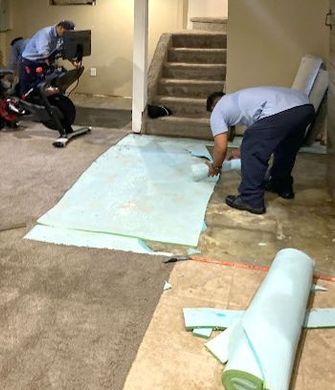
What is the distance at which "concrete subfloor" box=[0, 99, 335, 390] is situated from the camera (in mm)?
2158

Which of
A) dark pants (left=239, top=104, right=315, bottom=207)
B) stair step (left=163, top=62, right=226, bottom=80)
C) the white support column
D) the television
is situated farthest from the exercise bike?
dark pants (left=239, top=104, right=315, bottom=207)

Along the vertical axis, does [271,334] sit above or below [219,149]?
below

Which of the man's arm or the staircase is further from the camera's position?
the staircase

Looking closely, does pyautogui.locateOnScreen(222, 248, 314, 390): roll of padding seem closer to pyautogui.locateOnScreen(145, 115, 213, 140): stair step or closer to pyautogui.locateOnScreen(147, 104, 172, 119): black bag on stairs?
pyautogui.locateOnScreen(145, 115, 213, 140): stair step

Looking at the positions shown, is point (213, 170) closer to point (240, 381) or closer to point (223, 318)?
point (223, 318)

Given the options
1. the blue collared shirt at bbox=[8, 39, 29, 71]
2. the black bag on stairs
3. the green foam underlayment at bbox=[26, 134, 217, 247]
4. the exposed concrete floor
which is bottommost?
the exposed concrete floor

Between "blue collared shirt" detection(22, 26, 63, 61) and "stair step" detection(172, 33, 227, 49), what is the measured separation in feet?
6.50

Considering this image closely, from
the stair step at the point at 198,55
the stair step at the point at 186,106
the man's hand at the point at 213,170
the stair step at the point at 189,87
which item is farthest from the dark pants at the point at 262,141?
the stair step at the point at 198,55

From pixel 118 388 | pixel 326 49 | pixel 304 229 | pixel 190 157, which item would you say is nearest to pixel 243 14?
pixel 326 49

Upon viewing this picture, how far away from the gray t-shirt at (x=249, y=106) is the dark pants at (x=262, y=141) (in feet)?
0.18

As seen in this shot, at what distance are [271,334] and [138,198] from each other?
213 centimetres

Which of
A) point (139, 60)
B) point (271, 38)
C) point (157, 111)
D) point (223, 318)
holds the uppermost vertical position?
point (271, 38)

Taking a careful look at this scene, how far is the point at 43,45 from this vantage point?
5527mm

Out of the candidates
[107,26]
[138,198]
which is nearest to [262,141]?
[138,198]
